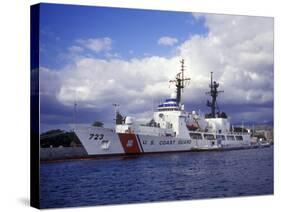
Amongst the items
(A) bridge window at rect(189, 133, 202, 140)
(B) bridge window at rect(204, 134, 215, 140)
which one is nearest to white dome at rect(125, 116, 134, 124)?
(A) bridge window at rect(189, 133, 202, 140)

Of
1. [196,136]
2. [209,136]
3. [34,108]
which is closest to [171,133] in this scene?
[196,136]

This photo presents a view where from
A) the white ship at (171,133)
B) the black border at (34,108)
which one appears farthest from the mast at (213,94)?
the black border at (34,108)

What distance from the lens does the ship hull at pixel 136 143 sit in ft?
42.7

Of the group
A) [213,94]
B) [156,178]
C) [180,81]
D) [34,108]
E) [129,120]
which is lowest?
[156,178]

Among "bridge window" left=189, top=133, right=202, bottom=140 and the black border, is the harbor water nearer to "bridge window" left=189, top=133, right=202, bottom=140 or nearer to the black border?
the black border

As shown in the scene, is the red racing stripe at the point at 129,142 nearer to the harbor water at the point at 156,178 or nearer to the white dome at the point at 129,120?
the harbor water at the point at 156,178

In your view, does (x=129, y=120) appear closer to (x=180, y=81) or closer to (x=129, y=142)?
(x=129, y=142)

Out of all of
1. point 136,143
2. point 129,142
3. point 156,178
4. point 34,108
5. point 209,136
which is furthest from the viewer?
point 209,136

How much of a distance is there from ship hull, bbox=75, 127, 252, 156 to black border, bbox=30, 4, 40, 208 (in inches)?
36.4

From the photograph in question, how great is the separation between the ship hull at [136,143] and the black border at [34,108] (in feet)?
3.03

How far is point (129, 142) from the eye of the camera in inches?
539

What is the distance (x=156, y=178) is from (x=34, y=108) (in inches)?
109

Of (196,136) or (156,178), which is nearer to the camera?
(156,178)

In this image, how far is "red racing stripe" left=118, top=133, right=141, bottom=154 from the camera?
13539mm
